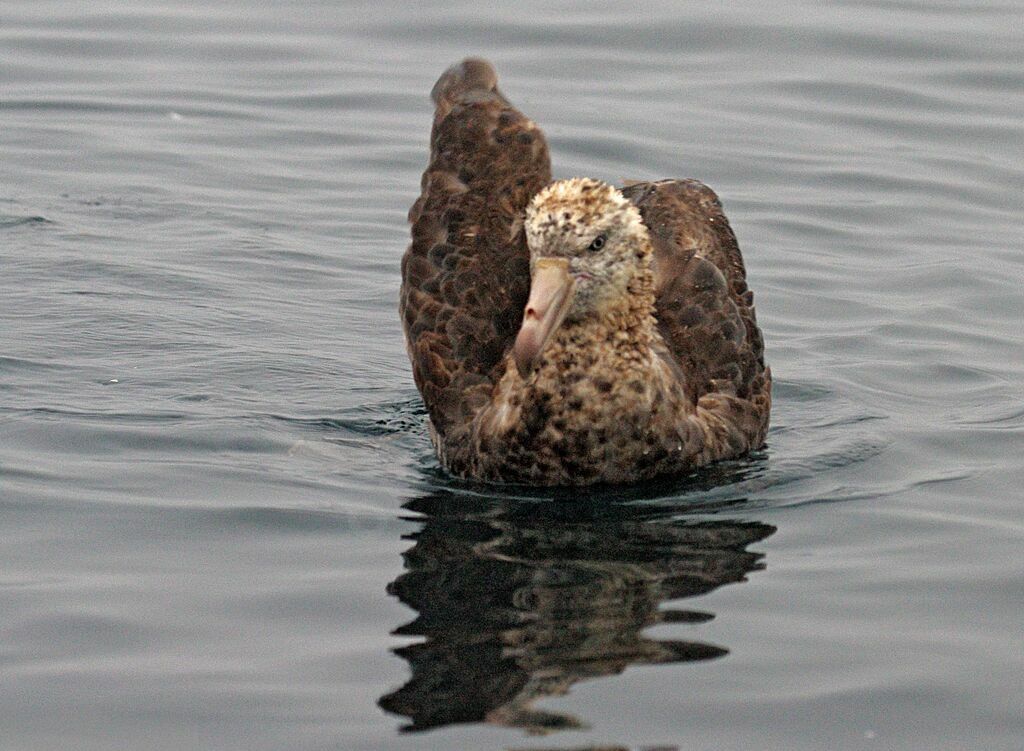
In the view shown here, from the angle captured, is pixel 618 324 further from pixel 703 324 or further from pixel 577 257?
pixel 703 324

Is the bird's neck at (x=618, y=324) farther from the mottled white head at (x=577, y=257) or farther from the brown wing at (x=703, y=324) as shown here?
the brown wing at (x=703, y=324)

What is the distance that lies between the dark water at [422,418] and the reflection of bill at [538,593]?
0.02m

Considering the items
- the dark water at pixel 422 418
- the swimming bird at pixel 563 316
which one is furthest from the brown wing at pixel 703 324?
the dark water at pixel 422 418

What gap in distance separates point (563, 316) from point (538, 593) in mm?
1242

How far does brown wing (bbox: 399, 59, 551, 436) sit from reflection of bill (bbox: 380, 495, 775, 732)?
840mm

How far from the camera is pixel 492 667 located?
649cm

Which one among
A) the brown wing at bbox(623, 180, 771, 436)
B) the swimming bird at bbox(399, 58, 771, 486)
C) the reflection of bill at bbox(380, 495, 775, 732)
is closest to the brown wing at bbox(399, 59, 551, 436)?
the swimming bird at bbox(399, 58, 771, 486)

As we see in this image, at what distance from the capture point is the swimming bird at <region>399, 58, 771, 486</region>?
8188mm

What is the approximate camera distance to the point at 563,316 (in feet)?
26.3

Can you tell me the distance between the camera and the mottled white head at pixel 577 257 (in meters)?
7.91

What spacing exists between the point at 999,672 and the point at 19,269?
21.9 ft

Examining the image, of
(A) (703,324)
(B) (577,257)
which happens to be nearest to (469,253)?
(A) (703,324)

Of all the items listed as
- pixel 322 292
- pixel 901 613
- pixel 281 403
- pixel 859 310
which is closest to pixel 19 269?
pixel 322 292

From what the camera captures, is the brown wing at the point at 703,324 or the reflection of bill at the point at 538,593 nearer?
the reflection of bill at the point at 538,593
